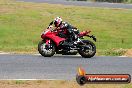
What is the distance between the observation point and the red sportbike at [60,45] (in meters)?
15.3

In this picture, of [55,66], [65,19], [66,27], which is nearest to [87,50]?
[66,27]

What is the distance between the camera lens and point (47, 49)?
15.2 m

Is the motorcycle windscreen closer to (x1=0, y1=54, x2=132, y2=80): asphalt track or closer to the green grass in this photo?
(x1=0, y1=54, x2=132, y2=80): asphalt track

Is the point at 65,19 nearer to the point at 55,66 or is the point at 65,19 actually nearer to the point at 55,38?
the point at 55,38

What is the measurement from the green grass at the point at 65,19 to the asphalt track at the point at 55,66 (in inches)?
289

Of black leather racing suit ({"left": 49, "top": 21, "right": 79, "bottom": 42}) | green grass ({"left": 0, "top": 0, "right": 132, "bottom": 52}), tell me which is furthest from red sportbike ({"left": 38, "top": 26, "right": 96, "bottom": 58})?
green grass ({"left": 0, "top": 0, "right": 132, "bottom": 52})

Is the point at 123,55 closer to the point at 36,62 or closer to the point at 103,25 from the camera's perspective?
the point at 36,62

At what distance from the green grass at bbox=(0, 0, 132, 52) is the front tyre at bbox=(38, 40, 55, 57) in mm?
6650

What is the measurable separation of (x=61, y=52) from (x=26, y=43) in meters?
8.41

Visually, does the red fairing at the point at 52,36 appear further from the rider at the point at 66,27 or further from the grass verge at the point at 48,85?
the grass verge at the point at 48,85

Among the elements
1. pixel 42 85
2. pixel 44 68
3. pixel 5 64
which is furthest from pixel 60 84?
pixel 5 64

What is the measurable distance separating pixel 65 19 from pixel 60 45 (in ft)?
48.9

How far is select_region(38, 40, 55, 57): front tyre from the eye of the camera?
15.1m

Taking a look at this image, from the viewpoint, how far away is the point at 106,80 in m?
6.77
